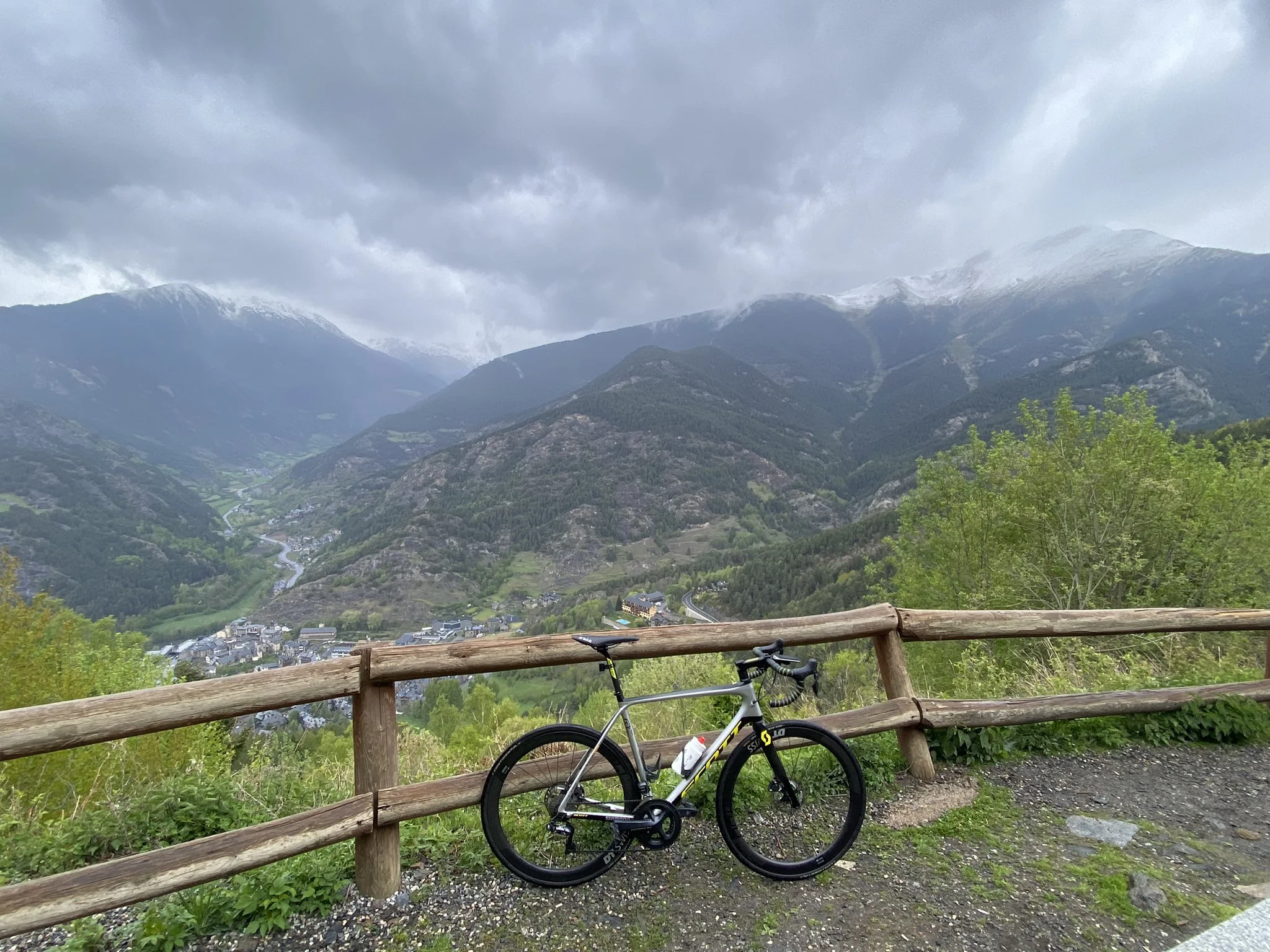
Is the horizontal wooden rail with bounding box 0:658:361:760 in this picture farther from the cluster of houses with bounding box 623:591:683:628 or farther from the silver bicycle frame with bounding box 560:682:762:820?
the cluster of houses with bounding box 623:591:683:628

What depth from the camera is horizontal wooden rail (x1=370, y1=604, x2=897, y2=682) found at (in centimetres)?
336

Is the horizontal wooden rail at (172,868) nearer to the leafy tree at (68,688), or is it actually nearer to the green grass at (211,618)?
the leafy tree at (68,688)

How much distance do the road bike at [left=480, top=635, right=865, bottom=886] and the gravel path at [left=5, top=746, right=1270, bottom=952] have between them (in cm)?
16

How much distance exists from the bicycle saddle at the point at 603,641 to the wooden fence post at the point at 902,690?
7.27ft

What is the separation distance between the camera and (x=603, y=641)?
11.8 feet

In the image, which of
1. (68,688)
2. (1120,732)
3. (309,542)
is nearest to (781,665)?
(1120,732)

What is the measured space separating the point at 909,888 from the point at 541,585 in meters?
129

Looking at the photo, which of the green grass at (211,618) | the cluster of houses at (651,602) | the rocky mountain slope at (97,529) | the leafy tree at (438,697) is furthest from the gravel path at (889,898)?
the rocky mountain slope at (97,529)

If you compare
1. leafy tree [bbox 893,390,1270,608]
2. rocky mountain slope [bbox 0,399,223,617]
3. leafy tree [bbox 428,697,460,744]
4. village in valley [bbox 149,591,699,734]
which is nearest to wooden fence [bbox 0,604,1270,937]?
leafy tree [bbox 893,390,1270,608]

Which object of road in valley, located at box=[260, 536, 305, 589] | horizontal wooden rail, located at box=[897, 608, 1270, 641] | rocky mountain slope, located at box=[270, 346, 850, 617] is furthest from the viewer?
road in valley, located at box=[260, 536, 305, 589]

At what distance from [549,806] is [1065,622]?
4668 mm

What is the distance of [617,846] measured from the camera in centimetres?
345

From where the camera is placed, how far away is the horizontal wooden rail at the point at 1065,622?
15.0ft

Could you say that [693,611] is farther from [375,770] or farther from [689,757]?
[375,770]
